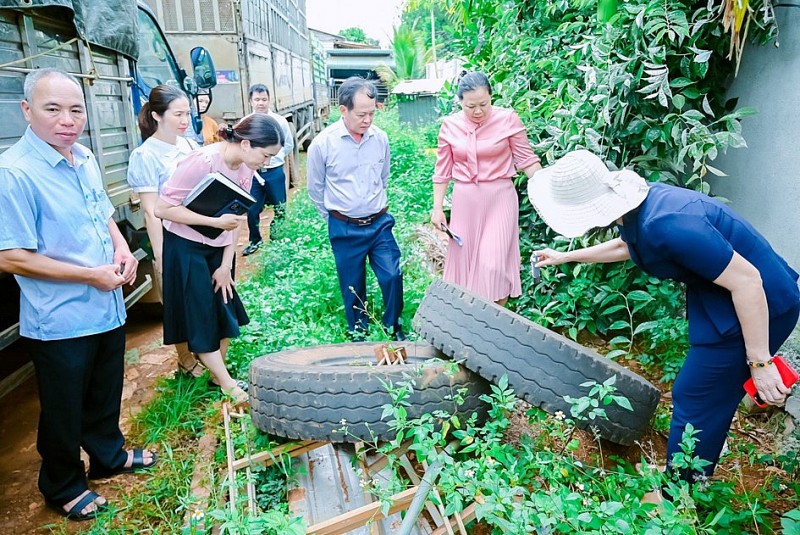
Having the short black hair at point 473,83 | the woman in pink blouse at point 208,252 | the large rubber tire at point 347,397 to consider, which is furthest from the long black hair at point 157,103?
the large rubber tire at point 347,397

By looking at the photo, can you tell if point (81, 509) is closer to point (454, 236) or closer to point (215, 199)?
point (215, 199)

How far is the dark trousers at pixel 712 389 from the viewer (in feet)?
6.11

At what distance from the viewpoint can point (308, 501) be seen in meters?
2.41

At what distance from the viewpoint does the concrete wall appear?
2680mm

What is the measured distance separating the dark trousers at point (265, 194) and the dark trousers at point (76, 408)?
147 inches

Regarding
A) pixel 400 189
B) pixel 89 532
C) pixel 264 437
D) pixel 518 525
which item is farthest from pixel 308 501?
pixel 400 189

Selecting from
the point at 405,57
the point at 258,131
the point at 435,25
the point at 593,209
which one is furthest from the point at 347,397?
the point at 435,25

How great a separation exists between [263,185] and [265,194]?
300 mm

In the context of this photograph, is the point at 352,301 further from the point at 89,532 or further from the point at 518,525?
the point at 518,525

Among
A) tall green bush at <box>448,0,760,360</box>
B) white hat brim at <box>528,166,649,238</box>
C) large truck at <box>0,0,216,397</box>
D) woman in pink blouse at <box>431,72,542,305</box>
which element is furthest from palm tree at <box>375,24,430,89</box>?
white hat brim at <box>528,166,649,238</box>

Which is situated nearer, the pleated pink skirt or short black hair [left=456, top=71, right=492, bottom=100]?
short black hair [left=456, top=71, right=492, bottom=100]

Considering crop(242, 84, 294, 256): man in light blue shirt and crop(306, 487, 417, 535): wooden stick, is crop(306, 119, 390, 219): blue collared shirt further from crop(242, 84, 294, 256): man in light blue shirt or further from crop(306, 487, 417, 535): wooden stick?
crop(242, 84, 294, 256): man in light blue shirt

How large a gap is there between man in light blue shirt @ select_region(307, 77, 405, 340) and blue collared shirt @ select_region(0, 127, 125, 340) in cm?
147

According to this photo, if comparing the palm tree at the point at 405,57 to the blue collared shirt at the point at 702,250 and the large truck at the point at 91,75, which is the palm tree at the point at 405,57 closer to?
the large truck at the point at 91,75
